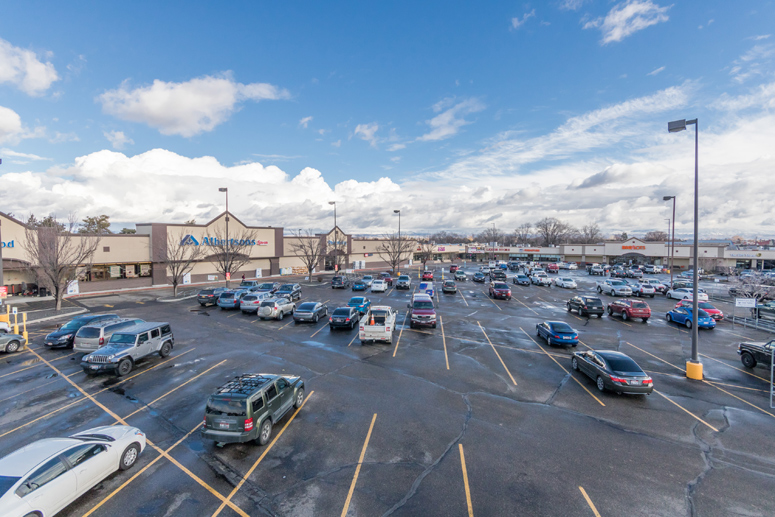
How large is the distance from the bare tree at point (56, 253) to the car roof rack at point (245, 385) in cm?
2789

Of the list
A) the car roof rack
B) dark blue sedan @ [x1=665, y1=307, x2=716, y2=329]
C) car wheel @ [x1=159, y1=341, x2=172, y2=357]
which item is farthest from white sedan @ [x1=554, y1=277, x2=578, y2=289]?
car wheel @ [x1=159, y1=341, x2=172, y2=357]

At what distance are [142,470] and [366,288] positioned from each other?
33.7 metres

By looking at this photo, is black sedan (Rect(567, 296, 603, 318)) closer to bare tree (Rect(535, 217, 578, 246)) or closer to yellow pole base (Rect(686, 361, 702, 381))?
yellow pole base (Rect(686, 361, 702, 381))

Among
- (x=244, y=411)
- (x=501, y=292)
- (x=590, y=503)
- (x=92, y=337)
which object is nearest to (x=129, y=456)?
(x=244, y=411)

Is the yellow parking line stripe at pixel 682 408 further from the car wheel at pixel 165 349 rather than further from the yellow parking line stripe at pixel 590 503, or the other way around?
the car wheel at pixel 165 349

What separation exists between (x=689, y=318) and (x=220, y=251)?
48.6 metres

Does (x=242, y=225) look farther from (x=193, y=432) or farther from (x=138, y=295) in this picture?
(x=193, y=432)

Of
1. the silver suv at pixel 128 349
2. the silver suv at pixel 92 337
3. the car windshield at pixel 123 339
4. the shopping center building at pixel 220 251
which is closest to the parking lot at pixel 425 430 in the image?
the silver suv at pixel 128 349

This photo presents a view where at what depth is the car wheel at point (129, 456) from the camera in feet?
25.9

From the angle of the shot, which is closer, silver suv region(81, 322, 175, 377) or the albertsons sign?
silver suv region(81, 322, 175, 377)

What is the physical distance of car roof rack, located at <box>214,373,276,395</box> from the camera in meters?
8.86

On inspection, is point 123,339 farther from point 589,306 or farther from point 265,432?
point 589,306

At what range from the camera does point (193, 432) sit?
967cm

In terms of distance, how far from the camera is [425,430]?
31.9 feet
